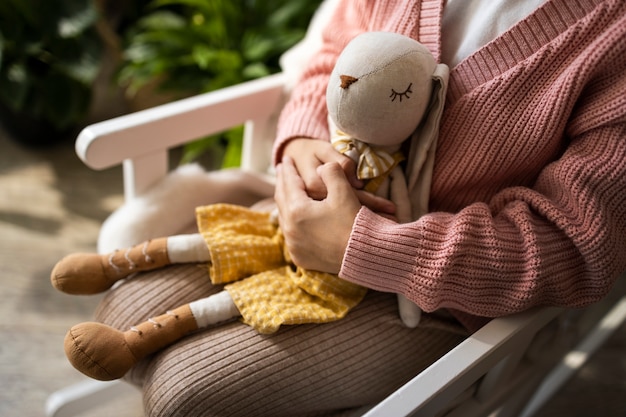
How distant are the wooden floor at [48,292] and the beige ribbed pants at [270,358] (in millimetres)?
300

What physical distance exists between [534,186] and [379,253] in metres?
0.23

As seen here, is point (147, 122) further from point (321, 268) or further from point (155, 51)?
point (155, 51)

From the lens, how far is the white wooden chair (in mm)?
593

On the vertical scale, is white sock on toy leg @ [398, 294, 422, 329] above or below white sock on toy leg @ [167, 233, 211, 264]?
below

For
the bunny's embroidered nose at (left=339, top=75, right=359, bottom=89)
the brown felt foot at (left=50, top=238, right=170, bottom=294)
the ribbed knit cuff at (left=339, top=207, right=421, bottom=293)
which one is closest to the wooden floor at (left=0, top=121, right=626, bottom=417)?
the brown felt foot at (left=50, top=238, right=170, bottom=294)

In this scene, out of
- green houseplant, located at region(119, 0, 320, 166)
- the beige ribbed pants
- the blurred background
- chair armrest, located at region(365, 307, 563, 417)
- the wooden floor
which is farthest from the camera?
green houseplant, located at region(119, 0, 320, 166)

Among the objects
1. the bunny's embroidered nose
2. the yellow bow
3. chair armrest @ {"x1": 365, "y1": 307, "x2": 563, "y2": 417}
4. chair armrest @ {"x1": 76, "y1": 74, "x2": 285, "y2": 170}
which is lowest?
chair armrest @ {"x1": 365, "y1": 307, "x2": 563, "y2": 417}

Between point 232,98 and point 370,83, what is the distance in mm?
317

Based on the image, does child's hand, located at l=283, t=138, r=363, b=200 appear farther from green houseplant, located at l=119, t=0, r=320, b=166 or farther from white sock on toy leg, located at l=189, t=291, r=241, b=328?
green houseplant, located at l=119, t=0, r=320, b=166

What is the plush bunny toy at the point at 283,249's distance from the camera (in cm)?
63

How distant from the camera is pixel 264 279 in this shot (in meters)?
0.72

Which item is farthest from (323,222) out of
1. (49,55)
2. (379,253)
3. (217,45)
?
(49,55)

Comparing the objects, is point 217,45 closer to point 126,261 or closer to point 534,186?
point 126,261

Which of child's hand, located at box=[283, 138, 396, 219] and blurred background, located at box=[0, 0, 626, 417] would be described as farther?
blurred background, located at box=[0, 0, 626, 417]
